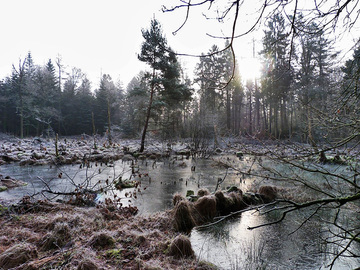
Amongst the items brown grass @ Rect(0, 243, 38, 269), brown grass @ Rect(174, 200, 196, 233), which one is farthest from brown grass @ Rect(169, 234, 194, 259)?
brown grass @ Rect(0, 243, 38, 269)

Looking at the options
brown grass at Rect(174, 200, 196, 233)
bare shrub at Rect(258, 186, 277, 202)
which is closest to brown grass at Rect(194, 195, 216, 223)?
brown grass at Rect(174, 200, 196, 233)

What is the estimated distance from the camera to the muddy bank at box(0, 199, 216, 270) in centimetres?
285

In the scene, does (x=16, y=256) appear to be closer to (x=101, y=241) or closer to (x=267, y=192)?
(x=101, y=241)

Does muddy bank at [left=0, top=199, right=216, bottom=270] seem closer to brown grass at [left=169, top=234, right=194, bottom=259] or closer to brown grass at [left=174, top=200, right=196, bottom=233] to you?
brown grass at [left=169, top=234, right=194, bottom=259]

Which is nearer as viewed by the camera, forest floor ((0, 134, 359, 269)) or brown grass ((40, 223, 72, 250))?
forest floor ((0, 134, 359, 269))

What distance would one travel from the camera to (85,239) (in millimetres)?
3561

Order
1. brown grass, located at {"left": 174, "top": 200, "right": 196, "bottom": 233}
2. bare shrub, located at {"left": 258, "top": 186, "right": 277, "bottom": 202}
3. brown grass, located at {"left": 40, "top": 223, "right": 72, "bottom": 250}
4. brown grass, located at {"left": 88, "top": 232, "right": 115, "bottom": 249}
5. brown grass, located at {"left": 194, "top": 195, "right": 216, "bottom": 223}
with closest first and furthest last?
brown grass, located at {"left": 40, "top": 223, "right": 72, "bottom": 250}, brown grass, located at {"left": 88, "top": 232, "right": 115, "bottom": 249}, brown grass, located at {"left": 174, "top": 200, "right": 196, "bottom": 233}, brown grass, located at {"left": 194, "top": 195, "right": 216, "bottom": 223}, bare shrub, located at {"left": 258, "top": 186, "right": 277, "bottom": 202}

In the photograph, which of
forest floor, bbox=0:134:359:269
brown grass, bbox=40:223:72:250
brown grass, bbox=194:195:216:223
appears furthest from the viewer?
brown grass, bbox=194:195:216:223

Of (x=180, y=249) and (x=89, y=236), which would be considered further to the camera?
(x=89, y=236)

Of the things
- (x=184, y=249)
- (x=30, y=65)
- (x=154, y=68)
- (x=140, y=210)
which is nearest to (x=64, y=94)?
(x=30, y=65)

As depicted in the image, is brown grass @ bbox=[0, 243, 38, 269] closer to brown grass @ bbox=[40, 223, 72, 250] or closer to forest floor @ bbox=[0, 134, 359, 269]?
forest floor @ bbox=[0, 134, 359, 269]

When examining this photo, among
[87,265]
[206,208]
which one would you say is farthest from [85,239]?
[206,208]

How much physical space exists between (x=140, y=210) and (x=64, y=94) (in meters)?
35.7

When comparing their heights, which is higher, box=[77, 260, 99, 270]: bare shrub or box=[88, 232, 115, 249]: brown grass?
box=[77, 260, 99, 270]: bare shrub
